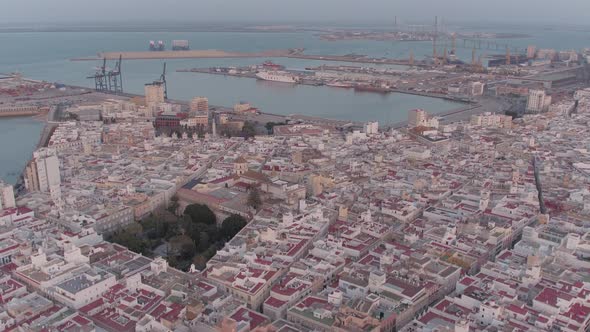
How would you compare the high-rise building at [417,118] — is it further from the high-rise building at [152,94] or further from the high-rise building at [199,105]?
the high-rise building at [152,94]

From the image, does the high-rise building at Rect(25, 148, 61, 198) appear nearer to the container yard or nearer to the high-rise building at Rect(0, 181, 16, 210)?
the high-rise building at Rect(0, 181, 16, 210)

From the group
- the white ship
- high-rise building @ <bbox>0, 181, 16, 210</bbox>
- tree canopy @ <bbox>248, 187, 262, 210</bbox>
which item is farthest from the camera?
the white ship

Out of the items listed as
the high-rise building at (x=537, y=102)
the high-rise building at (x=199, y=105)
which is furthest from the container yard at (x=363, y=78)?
the high-rise building at (x=199, y=105)

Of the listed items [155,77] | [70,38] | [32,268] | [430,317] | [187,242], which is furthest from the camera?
[70,38]

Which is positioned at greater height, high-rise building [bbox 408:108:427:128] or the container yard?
high-rise building [bbox 408:108:427:128]

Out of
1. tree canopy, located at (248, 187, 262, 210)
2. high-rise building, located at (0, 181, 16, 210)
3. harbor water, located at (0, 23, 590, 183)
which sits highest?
high-rise building, located at (0, 181, 16, 210)

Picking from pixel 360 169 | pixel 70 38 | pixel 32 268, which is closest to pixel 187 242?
pixel 32 268

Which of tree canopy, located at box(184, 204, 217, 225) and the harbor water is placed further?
the harbor water

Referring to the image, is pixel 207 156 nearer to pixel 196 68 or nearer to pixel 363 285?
pixel 363 285

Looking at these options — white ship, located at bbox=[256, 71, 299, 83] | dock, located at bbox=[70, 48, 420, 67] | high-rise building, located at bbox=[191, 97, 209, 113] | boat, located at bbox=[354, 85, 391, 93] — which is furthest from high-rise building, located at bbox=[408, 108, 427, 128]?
dock, located at bbox=[70, 48, 420, 67]
